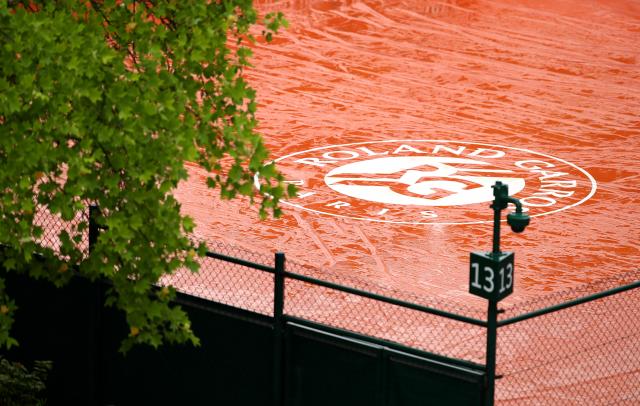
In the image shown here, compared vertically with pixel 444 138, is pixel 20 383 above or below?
above

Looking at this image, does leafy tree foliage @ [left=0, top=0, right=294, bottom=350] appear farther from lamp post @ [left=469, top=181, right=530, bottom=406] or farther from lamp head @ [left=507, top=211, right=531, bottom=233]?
lamp head @ [left=507, top=211, right=531, bottom=233]

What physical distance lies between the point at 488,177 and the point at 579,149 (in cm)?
279

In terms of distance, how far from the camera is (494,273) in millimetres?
11227

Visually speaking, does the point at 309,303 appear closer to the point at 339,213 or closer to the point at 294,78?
the point at 339,213

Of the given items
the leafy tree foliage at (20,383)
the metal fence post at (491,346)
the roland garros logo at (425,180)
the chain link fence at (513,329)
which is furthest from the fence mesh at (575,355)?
the leafy tree foliage at (20,383)

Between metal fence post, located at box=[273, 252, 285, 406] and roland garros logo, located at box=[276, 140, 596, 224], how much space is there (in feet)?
27.5

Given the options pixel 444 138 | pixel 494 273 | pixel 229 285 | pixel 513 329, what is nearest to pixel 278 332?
pixel 494 273

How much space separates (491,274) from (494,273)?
0.04 meters

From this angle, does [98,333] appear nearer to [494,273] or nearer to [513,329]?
[494,273]

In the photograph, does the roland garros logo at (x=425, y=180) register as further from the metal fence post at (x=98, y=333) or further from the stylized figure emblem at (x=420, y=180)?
the metal fence post at (x=98, y=333)

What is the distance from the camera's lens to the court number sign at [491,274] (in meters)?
11.2

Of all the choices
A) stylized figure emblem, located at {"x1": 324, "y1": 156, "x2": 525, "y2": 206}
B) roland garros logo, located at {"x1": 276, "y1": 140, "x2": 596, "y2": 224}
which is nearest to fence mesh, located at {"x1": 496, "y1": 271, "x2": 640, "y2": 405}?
roland garros logo, located at {"x1": 276, "y1": 140, "x2": 596, "y2": 224}

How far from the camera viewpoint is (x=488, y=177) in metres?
23.0

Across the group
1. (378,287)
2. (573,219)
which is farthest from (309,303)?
(573,219)
